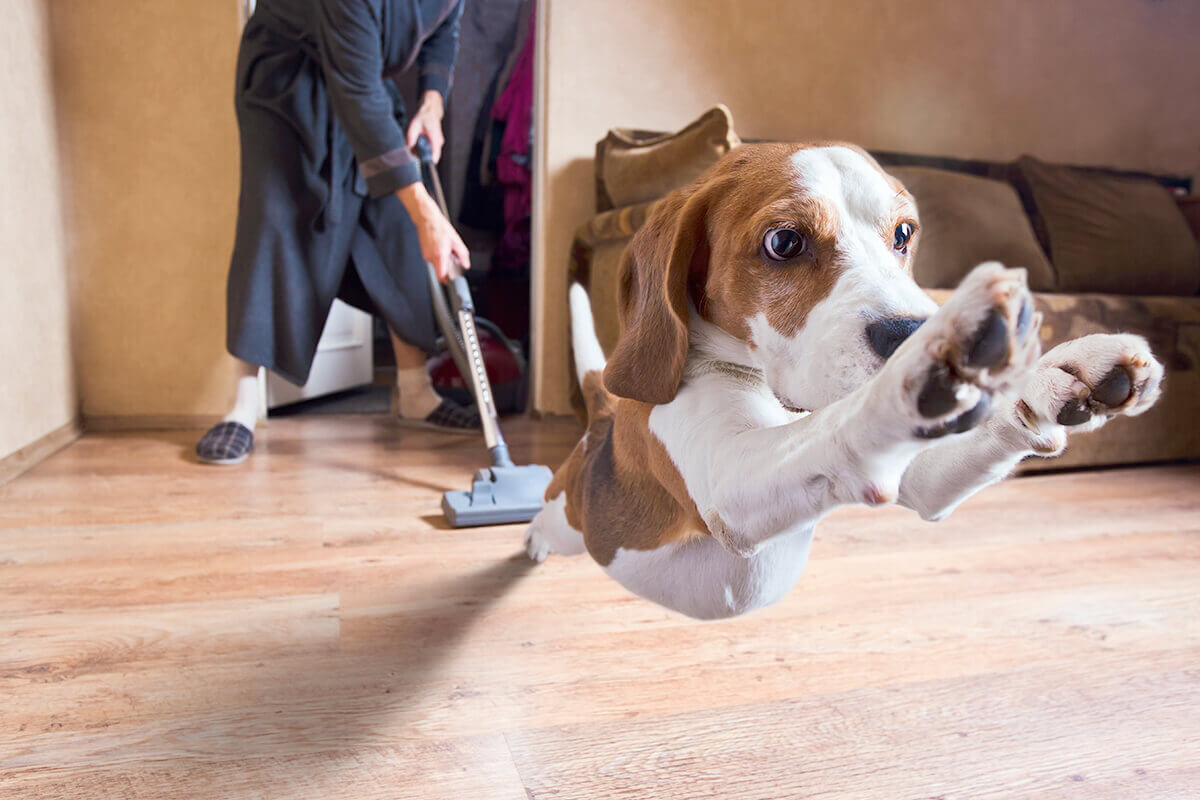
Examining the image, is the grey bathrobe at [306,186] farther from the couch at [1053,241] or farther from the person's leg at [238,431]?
the couch at [1053,241]

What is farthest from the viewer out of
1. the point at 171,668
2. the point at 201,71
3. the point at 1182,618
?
the point at 201,71

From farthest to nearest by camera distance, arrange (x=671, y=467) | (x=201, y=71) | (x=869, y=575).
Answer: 1. (x=201, y=71)
2. (x=869, y=575)
3. (x=671, y=467)

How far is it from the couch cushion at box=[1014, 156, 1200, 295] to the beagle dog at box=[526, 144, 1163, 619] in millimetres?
2529

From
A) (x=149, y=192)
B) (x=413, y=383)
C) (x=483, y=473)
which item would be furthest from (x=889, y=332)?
(x=149, y=192)

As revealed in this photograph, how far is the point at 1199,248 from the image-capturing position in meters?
2.95

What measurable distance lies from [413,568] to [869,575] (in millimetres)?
811

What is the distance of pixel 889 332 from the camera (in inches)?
19.7

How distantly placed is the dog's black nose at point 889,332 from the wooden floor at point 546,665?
1.70 ft

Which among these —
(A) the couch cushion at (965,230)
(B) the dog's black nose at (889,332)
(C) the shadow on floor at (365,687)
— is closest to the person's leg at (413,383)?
(C) the shadow on floor at (365,687)

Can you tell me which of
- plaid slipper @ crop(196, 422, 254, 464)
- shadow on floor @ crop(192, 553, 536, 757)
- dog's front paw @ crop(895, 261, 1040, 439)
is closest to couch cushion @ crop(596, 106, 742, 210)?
shadow on floor @ crop(192, 553, 536, 757)

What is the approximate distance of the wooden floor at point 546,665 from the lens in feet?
2.66

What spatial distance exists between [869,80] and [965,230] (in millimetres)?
912

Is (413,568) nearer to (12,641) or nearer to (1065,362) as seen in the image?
(12,641)

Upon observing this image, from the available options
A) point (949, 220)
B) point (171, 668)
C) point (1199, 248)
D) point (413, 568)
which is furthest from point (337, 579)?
point (1199, 248)
